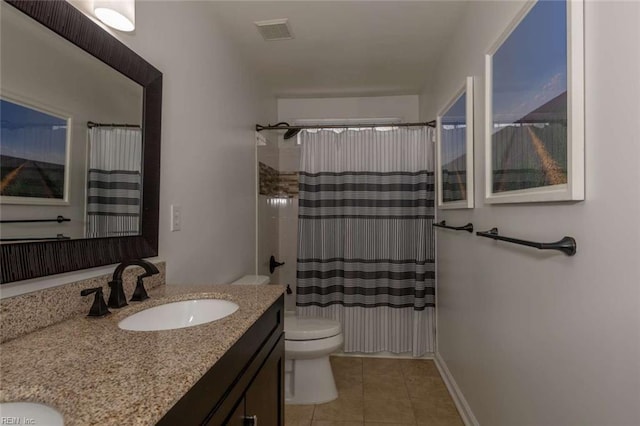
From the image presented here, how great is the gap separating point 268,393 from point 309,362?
1021mm

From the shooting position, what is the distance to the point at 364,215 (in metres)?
2.59

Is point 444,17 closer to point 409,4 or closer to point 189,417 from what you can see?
point 409,4

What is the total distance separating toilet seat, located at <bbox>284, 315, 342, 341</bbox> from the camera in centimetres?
204

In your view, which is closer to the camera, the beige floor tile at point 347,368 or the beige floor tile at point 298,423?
the beige floor tile at point 298,423

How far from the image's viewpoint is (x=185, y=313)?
1.21m

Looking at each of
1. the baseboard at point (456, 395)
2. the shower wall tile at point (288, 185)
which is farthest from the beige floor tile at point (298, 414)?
the shower wall tile at point (288, 185)

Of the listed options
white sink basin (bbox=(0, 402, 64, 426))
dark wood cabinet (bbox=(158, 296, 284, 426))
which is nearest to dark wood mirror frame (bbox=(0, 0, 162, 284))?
white sink basin (bbox=(0, 402, 64, 426))

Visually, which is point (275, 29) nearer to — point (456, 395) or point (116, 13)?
point (116, 13)

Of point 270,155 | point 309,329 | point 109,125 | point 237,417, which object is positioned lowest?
point 309,329

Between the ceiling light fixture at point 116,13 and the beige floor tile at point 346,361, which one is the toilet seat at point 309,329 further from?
the ceiling light fixture at point 116,13

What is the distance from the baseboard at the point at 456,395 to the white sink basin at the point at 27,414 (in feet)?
5.93

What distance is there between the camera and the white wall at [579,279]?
0.72 metres

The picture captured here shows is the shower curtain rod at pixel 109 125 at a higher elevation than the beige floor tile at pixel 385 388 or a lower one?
higher

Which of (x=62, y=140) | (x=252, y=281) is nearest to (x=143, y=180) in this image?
(x=62, y=140)
